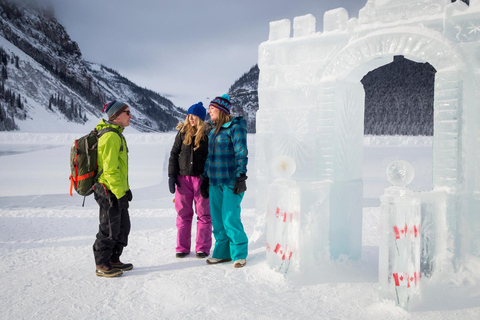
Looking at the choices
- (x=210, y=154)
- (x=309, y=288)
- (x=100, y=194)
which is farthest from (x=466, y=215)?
(x=100, y=194)

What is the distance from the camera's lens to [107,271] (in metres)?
3.18

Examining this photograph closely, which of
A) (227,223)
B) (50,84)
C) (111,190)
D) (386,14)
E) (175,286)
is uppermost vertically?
(50,84)

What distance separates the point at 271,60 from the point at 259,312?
2.69 metres

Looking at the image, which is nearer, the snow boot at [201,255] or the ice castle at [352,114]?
the ice castle at [352,114]

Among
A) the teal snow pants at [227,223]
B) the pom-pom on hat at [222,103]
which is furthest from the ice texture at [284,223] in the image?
the pom-pom on hat at [222,103]

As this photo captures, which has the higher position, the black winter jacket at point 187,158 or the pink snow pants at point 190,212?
the black winter jacket at point 187,158

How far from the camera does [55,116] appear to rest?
2904 inches

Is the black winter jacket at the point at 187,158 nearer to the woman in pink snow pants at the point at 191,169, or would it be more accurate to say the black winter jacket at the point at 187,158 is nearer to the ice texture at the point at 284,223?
the woman in pink snow pants at the point at 191,169

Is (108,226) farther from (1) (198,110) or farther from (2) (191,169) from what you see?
(1) (198,110)

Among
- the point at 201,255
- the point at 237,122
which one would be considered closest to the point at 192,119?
the point at 237,122

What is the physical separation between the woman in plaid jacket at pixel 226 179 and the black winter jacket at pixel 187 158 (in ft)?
0.30

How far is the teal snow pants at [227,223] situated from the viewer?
11.4ft

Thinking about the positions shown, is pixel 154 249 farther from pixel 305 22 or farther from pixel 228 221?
pixel 305 22

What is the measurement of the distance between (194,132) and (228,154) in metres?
0.46
